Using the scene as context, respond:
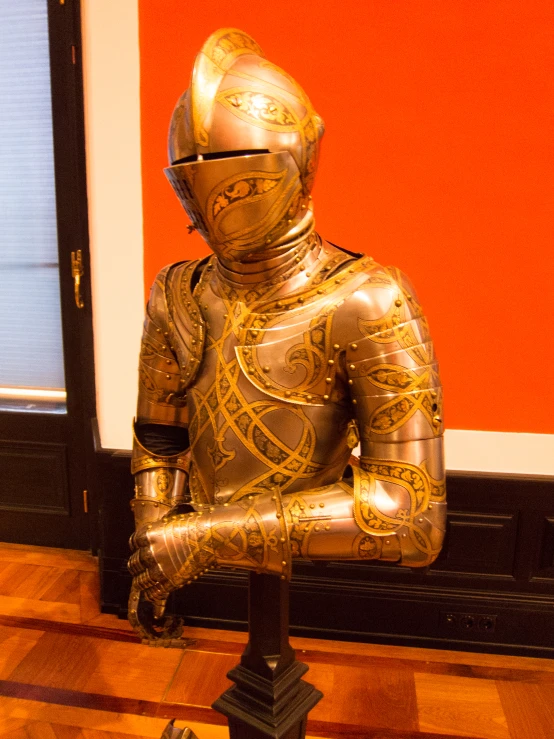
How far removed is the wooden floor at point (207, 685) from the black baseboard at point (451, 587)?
6cm

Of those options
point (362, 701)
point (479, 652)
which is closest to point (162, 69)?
point (362, 701)

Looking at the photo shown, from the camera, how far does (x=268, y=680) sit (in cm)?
132

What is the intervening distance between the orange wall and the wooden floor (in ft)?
2.75

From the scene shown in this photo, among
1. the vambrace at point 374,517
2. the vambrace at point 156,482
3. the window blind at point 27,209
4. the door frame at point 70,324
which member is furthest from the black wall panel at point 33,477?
the vambrace at point 374,517

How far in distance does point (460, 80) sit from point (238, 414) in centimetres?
133

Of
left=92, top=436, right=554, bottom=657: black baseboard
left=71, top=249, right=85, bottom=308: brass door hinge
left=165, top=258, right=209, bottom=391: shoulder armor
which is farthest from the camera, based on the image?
left=71, top=249, right=85, bottom=308: brass door hinge

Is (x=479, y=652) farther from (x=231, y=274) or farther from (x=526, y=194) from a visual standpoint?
(x=231, y=274)

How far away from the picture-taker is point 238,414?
44.8 inches

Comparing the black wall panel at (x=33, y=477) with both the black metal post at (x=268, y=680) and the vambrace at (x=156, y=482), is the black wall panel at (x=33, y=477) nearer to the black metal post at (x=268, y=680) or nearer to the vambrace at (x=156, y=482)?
the vambrace at (x=156, y=482)

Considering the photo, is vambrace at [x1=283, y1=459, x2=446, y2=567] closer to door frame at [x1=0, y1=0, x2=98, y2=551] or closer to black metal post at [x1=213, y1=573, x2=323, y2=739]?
black metal post at [x1=213, y1=573, x2=323, y2=739]

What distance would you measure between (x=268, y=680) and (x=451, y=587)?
1026 millimetres

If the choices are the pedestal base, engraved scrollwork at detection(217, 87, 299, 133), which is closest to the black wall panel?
the pedestal base

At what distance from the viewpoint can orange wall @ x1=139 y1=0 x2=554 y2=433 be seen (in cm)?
181

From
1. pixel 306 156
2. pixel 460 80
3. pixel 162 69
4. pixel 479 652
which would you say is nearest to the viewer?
pixel 306 156
